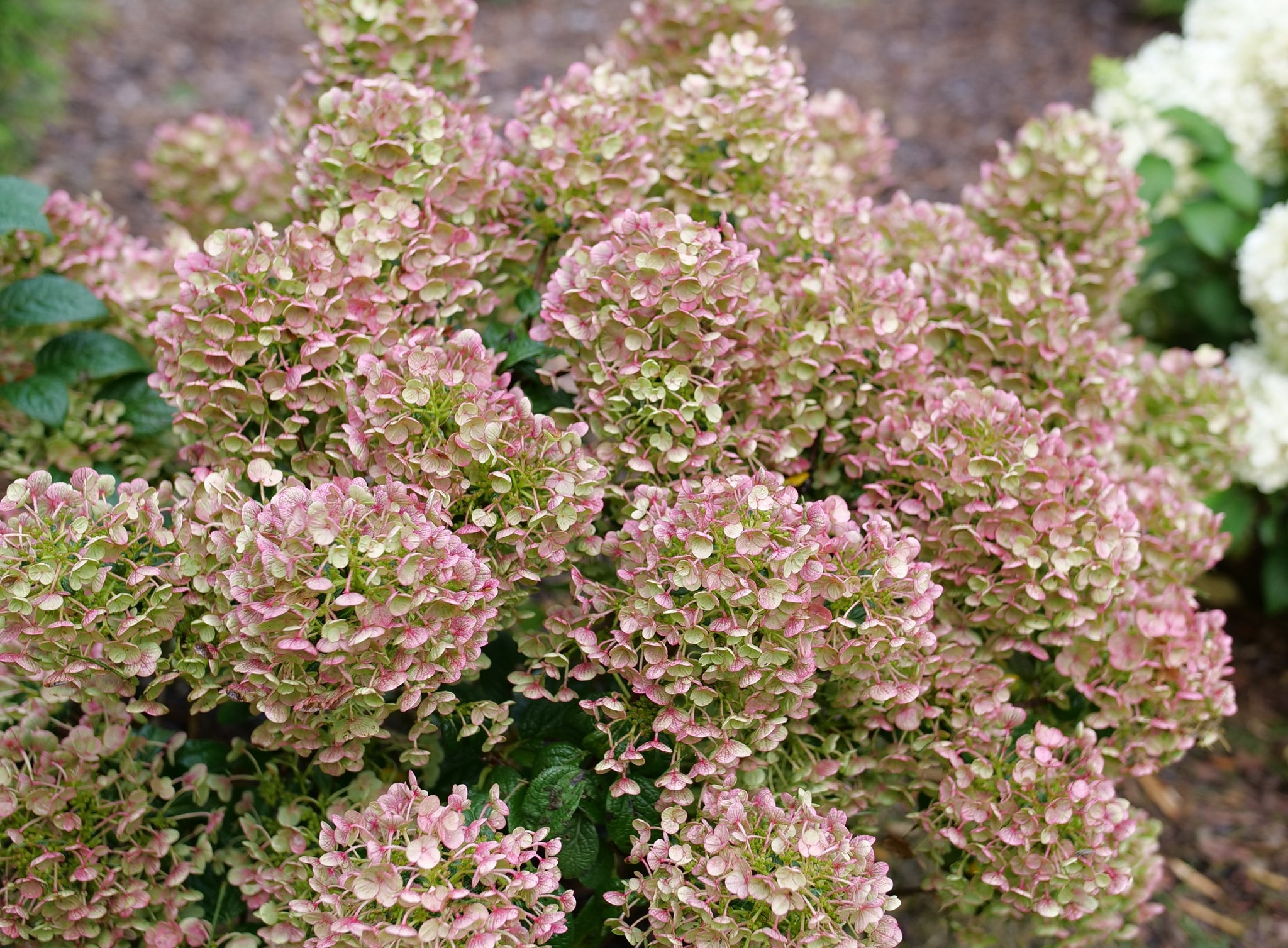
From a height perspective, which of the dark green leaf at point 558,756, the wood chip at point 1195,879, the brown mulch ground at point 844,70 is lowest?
the wood chip at point 1195,879

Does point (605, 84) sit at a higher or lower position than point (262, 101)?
lower

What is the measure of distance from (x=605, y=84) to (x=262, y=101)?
149 inches

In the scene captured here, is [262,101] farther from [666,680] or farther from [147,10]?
[666,680]

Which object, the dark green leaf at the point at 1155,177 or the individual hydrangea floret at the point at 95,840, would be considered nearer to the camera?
the individual hydrangea floret at the point at 95,840

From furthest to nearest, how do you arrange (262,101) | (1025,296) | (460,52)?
(262,101), (460,52), (1025,296)

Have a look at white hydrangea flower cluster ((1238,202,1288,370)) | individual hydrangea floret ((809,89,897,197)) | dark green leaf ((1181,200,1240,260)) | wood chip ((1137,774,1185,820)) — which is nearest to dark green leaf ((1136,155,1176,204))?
dark green leaf ((1181,200,1240,260))

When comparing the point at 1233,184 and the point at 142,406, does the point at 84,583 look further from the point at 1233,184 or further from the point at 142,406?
the point at 1233,184

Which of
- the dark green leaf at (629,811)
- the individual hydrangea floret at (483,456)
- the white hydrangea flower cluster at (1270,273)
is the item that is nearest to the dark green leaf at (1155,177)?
the white hydrangea flower cluster at (1270,273)

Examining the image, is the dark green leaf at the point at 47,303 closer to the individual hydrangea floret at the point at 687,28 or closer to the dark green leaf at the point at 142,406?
the dark green leaf at the point at 142,406

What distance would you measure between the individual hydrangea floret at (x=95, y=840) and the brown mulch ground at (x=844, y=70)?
102 inches

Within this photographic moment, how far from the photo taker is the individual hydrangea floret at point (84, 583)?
4.63 ft

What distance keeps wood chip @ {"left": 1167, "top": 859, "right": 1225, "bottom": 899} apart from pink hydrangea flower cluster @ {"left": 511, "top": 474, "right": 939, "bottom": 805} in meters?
1.51

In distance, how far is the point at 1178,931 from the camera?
245 cm

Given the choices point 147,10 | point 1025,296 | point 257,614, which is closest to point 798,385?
point 1025,296
